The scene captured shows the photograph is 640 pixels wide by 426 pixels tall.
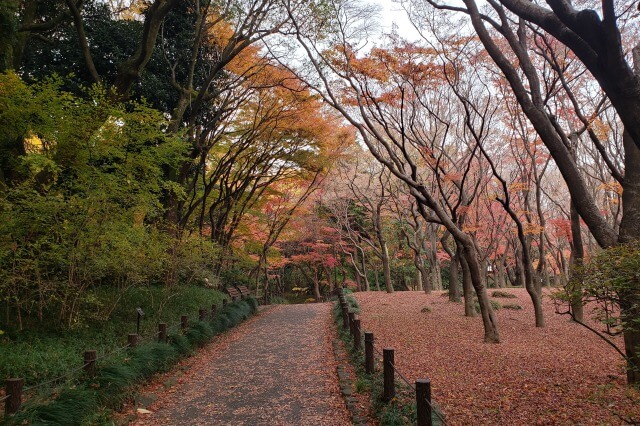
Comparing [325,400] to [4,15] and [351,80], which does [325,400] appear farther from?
[4,15]

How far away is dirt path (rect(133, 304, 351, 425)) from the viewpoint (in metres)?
5.24

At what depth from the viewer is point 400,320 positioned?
11.6 metres

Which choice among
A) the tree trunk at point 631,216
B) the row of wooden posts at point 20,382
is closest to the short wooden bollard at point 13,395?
the row of wooden posts at point 20,382

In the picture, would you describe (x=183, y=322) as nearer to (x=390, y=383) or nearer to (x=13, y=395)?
(x=13, y=395)

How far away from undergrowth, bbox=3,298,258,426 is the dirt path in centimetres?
42

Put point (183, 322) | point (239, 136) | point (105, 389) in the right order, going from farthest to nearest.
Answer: point (239, 136) → point (183, 322) → point (105, 389)

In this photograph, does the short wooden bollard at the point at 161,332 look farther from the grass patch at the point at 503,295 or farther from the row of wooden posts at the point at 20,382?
the grass patch at the point at 503,295

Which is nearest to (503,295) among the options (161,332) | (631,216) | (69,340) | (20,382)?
(631,216)

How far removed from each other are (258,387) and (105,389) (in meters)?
2.28

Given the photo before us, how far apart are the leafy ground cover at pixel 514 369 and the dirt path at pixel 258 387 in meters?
1.40

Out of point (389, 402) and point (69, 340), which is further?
point (69, 340)

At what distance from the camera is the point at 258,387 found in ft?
21.3

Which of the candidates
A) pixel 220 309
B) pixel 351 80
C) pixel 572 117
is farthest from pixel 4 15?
pixel 572 117

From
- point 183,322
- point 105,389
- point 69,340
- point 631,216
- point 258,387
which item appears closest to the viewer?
point 105,389
